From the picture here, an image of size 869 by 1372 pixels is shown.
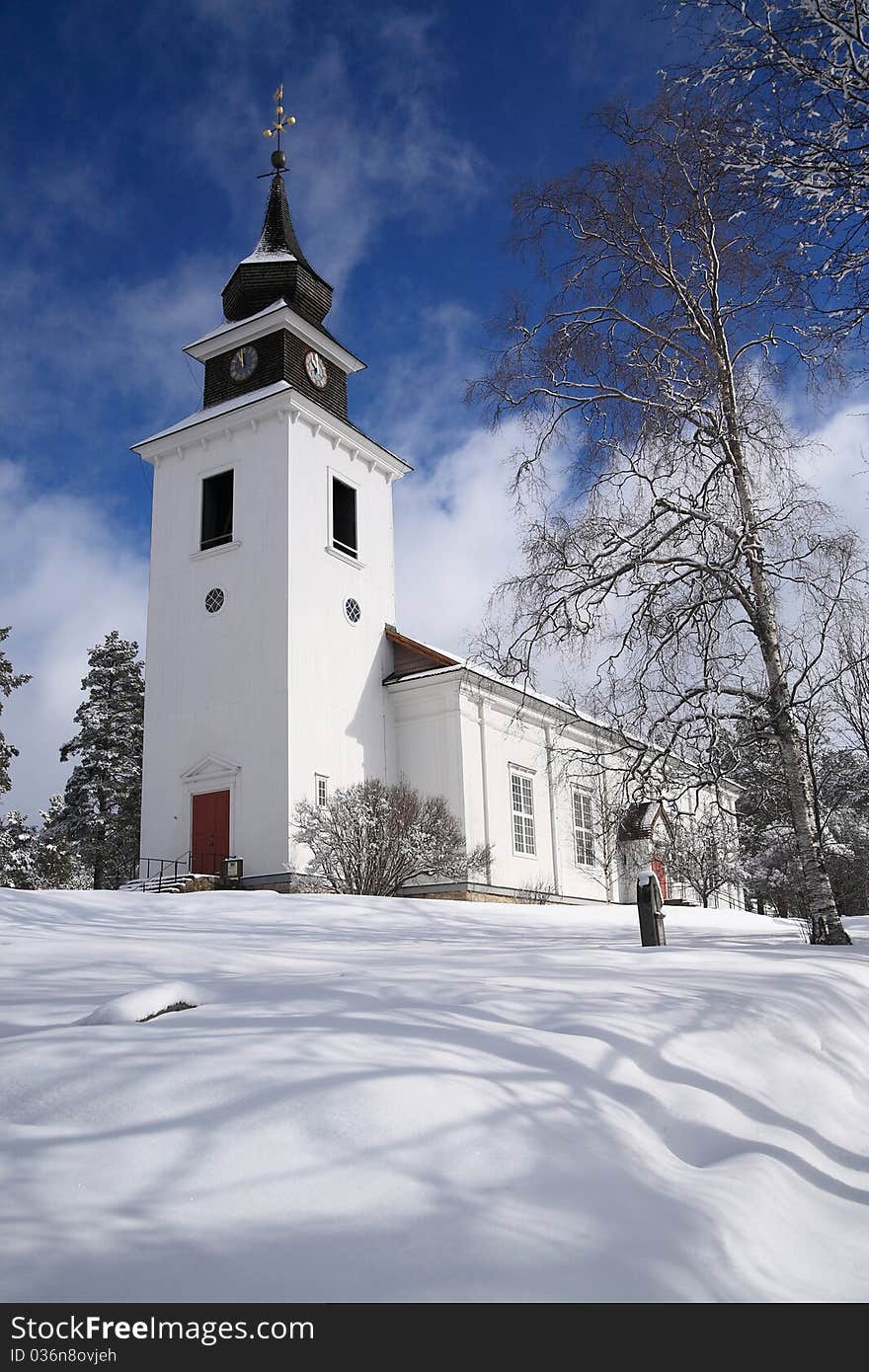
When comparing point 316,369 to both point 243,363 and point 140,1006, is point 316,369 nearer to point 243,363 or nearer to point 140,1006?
point 243,363

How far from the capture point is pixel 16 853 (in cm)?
3600

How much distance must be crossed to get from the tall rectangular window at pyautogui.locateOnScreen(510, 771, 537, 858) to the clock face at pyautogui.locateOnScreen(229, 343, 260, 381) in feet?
42.2

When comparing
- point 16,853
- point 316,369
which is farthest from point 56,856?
point 316,369

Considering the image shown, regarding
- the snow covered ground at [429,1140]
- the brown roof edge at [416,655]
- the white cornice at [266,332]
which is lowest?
the snow covered ground at [429,1140]

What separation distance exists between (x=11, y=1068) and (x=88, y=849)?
37.0 metres

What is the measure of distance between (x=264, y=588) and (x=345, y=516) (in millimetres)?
4067

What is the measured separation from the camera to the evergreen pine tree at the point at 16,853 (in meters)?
35.6

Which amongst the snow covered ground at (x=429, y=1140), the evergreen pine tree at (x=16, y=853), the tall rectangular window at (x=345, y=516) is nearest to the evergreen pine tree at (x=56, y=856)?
the evergreen pine tree at (x=16, y=853)

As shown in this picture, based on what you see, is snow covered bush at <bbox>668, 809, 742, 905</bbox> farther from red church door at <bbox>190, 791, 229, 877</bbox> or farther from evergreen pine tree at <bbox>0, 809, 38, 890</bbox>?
evergreen pine tree at <bbox>0, 809, 38, 890</bbox>

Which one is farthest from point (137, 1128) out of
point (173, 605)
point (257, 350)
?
point (257, 350)

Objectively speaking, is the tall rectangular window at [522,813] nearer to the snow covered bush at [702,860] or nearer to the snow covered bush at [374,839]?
the snow covered bush at [702,860]

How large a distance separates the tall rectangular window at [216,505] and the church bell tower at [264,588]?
5 centimetres

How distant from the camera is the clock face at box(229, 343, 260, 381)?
26359 mm

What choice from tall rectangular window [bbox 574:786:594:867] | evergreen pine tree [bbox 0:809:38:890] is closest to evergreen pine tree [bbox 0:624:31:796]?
evergreen pine tree [bbox 0:809:38:890]
